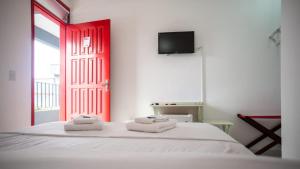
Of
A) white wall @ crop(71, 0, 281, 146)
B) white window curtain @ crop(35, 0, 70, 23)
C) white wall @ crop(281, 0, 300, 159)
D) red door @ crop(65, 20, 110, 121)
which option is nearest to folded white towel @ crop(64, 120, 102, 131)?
white wall @ crop(281, 0, 300, 159)

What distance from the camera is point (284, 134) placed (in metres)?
1.35

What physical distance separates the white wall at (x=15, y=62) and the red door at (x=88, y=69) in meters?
0.86

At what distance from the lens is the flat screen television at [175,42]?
9.66ft

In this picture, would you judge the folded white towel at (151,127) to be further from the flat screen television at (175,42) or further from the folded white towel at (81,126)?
the flat screen television at (175,42)

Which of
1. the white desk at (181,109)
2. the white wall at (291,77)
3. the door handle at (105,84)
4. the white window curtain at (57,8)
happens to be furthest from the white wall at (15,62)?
the white wall at (291,77)

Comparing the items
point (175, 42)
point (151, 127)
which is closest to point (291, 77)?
point (151, 127)

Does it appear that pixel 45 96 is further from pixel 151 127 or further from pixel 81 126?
pixel 151 127

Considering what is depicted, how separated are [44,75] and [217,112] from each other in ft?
16.1

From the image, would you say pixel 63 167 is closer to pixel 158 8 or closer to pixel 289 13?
pixel 289 13

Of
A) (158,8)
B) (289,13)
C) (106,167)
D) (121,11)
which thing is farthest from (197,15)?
(106,167)

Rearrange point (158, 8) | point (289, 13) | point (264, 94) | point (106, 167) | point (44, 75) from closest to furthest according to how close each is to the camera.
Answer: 1. point (106, 167)
2. point (289, 13)
3. point (264, 94)
4. point (158, 8)
5. point (44, 75)

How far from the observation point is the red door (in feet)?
9.83

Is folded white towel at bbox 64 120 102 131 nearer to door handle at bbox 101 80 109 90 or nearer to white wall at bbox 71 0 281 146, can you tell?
door handle at bbox 101 80 109 90

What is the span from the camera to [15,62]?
81.7 inches
